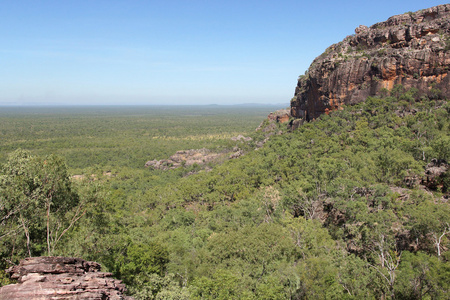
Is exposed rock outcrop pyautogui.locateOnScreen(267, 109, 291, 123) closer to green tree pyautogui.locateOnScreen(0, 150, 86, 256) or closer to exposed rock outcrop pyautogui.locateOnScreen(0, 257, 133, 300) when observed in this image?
green tree pyautogui.locateOnScreen(0, 150, 86, 256)

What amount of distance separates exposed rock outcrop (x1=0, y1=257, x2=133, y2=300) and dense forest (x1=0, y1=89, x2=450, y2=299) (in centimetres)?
393

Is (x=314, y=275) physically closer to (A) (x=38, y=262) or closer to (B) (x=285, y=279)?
(B) (x=285, y=279)

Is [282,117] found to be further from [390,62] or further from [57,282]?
[57,282]

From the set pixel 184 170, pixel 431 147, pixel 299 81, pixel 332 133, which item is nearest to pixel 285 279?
pixel 431 147

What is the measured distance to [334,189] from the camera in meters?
27.1

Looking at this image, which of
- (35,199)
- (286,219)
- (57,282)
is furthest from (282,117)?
(57,282)

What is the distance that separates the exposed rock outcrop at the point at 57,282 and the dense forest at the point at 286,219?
155 inches

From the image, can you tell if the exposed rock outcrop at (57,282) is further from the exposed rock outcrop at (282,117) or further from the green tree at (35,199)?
the exposed rock outcrop at (282,117)

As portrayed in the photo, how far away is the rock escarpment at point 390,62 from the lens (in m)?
39.3

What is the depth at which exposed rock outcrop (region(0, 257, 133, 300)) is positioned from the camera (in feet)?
27.0

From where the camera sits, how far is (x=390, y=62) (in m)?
42.3

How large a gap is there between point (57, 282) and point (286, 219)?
723 inches

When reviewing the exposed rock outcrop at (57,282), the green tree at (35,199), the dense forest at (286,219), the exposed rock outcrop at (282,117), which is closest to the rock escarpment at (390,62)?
the dense forest at (286,219)

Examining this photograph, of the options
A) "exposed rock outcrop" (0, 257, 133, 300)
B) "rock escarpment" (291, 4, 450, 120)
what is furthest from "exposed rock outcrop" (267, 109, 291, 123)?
"exposed rock outcrop" (0, 257, 133, 300)
